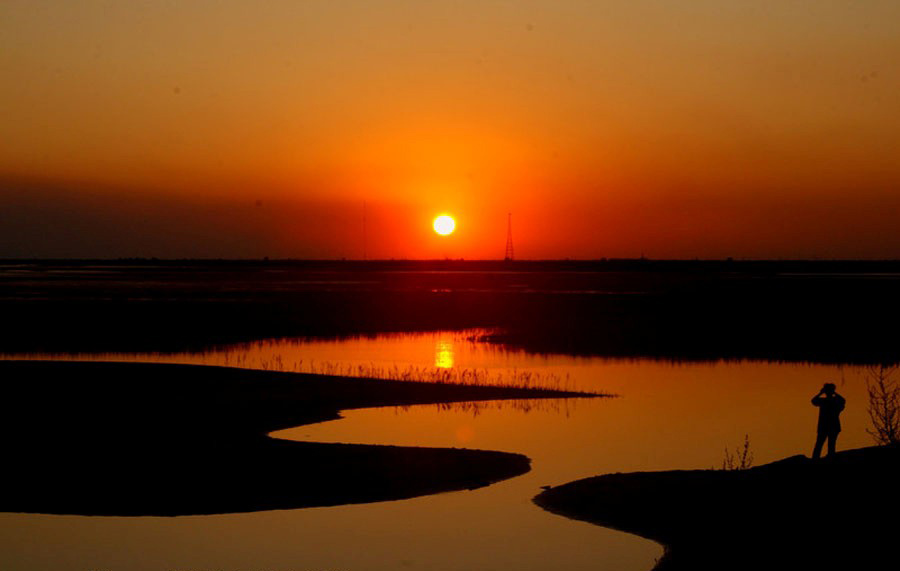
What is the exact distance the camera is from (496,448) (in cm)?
2411

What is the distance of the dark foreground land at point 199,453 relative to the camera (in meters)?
19.3

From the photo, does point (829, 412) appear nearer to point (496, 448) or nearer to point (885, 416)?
point (885, 416)

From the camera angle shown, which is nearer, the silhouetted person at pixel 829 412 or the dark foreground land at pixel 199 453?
the dark foreground land at pixel 199 453

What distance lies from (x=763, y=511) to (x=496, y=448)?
9.13 meters

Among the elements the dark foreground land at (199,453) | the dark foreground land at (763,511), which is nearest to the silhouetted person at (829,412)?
the dark foreground land at (763,511)

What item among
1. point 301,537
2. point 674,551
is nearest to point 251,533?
point 301,537

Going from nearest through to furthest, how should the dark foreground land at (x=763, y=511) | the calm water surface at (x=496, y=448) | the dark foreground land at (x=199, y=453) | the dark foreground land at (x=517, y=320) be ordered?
the dark foreground land at (x=763, y=511)
the calm water surface at (x=496, y=448)
the dark foreground land at (x=199, y=453)
the dark foreground land at (x=517, y=320)

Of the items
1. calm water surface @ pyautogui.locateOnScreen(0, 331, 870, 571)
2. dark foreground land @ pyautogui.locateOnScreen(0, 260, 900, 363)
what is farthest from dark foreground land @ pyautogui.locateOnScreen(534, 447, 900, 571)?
dark foreground land @ pyautogui.locateOnScreen(0, 260, 900, 363)

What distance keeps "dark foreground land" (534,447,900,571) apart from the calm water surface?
72 centimetres

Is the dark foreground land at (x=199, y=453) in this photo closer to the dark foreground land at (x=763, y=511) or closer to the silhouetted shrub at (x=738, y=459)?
the dark foreground land at (x=763, y=511)

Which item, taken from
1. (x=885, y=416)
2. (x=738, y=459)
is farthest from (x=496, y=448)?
(x=885, y=416)

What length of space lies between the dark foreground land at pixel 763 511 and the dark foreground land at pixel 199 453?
3203 millimetres

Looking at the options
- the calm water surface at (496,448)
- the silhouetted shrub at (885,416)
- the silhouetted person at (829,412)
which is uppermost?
the silhouetted person at (829,412)

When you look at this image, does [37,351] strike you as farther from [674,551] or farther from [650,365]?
[674,551]
